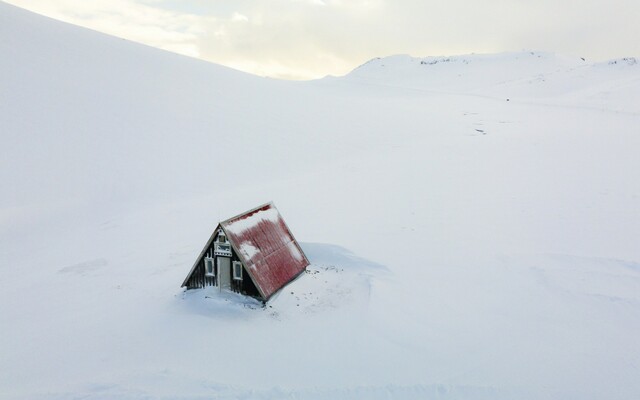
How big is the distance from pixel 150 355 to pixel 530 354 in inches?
360

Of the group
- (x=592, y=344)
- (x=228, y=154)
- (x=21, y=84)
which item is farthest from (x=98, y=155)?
(x=592, y=344)

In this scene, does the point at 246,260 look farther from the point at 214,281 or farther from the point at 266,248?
the point at 214,281

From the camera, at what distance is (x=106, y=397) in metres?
9.05

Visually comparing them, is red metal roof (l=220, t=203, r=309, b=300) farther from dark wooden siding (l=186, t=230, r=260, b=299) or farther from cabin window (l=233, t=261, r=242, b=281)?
cabin window (l=233, t=261, r=242, b=281)

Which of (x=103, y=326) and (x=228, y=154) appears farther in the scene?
(x=228, y=154)

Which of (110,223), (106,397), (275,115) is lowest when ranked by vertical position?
(106,397)

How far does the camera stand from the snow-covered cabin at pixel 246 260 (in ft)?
40.7

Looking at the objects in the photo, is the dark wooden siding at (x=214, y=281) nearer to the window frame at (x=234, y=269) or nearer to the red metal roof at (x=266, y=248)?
the window frame at (x=234, y=269)

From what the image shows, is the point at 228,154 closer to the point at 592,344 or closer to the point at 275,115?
the point at 275,115

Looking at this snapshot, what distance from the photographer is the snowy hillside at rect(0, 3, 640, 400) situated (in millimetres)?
9828

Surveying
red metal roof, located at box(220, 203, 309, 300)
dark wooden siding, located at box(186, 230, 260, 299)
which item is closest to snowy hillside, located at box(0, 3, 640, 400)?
dark wooden siding, located at box(186, 230, 260, 299)

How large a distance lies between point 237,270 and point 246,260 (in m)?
0.56

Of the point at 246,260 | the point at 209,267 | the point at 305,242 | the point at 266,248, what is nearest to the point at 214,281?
the point at 209,267

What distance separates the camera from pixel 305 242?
16.5m
